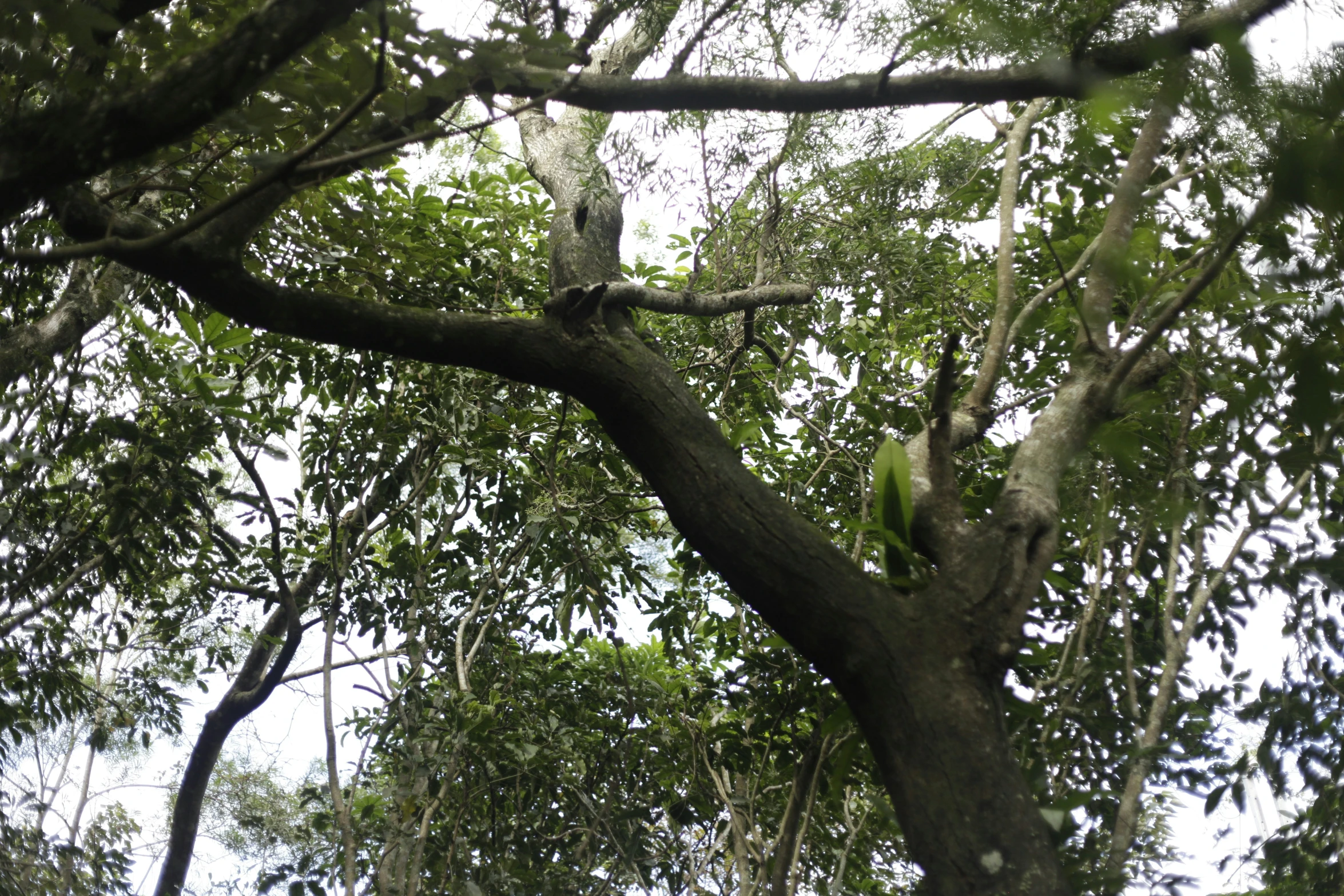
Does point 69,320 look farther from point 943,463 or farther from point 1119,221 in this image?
point 1119,221

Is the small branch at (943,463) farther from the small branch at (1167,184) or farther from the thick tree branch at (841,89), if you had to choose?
the small branch at (1167,184)

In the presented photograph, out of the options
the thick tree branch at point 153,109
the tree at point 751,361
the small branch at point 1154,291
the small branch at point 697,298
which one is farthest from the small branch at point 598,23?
the small branch at point 1154,291

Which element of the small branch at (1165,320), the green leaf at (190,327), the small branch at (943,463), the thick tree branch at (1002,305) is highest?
the thick tree branch at (1002,305)

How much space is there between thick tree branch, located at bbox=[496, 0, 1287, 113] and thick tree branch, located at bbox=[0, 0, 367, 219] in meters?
0.53

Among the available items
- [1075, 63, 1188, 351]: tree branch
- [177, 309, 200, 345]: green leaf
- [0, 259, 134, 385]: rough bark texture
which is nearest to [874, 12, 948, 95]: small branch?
[1075, 63, 1188, 351]: tree branch

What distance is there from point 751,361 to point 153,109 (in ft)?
8.34

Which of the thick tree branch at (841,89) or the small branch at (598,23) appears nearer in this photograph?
the thick tree branch at (841,89)

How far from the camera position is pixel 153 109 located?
152 centimetres

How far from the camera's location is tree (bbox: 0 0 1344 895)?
4.96 feet

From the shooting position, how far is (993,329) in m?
2.23

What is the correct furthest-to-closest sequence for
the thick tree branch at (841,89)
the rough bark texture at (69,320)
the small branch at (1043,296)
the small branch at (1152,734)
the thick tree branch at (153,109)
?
the rough bark texture at (69,320) → the small branch at (1043,296) → the thick tree branch at (841,89) → the small branch at (1152,734) → the thick tree branch at (153,109)

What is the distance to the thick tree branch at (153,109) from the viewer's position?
1485mm

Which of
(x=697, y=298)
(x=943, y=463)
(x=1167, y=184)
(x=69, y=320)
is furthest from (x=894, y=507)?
(x=69, y=320)

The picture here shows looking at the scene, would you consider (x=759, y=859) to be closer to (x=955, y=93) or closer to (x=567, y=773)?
(x=567, y=773)
